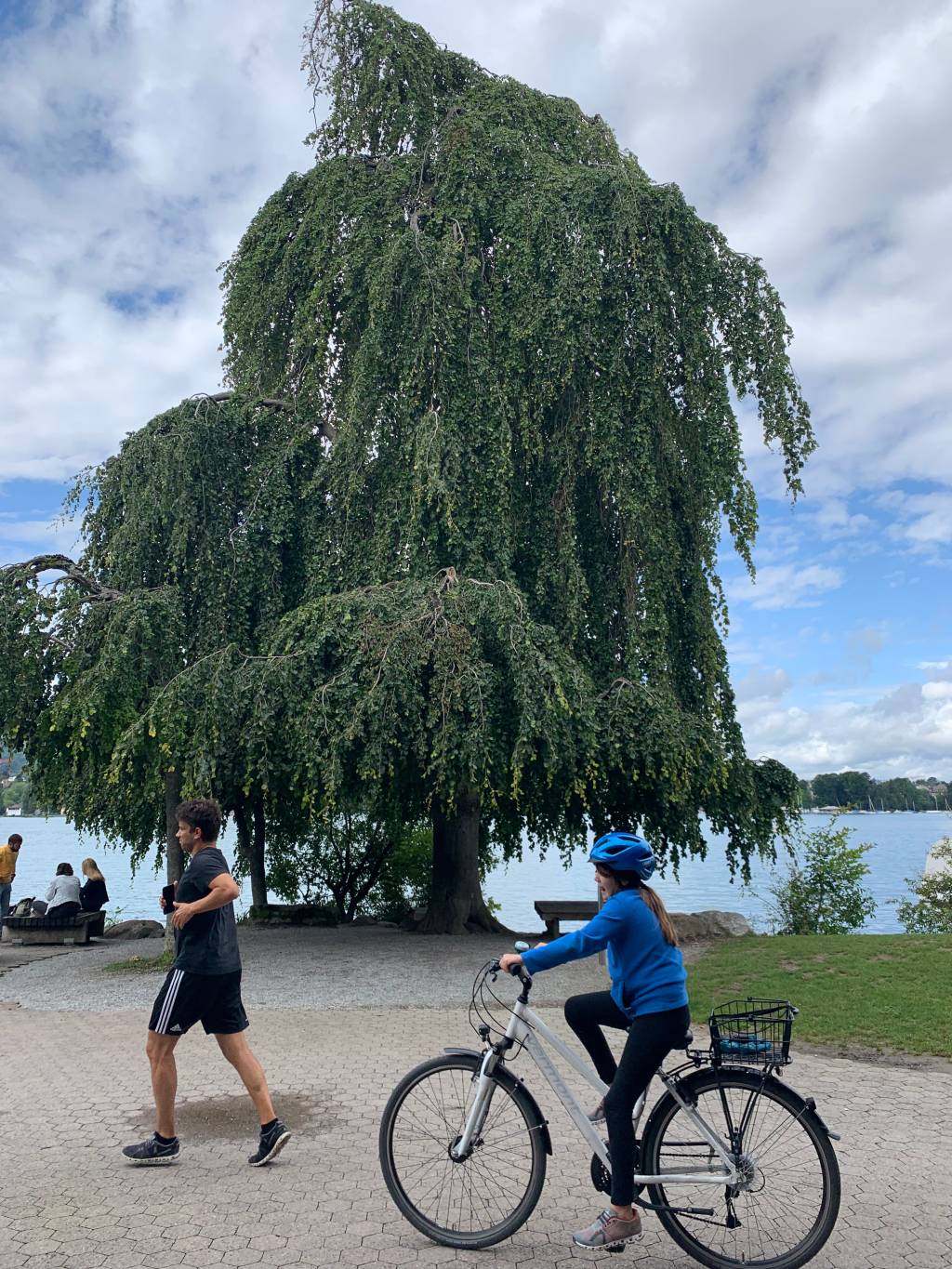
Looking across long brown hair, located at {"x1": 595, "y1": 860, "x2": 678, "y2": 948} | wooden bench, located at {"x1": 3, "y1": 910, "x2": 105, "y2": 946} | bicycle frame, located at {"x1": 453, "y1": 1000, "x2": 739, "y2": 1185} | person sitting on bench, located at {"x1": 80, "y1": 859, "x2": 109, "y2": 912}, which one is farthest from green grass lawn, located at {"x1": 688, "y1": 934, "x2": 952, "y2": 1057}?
person sitting on bench, located at {"x1": 80, "y1": 859, "x2": 109, "y2": 912}

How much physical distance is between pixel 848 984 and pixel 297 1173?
6.83 metres

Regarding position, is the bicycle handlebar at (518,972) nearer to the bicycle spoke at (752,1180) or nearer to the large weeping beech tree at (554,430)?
the bicycle spoke at (752,1180)

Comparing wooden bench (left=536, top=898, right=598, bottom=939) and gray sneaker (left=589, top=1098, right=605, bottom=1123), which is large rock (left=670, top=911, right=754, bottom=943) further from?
gray sneaker (left=589, top=1098, right=605, bottom=1123)

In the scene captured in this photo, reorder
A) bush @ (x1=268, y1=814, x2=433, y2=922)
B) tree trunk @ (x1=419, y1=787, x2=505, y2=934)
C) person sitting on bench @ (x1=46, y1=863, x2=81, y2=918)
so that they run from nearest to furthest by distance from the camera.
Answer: person sitting on bench @ (x1=46, y1=863, x2=81, y2=918) < tree trunk @ (x1=419, y1=787, x2=505, y2=934) < bush @ (x1=268, y1=814, x2=433, y2=922)

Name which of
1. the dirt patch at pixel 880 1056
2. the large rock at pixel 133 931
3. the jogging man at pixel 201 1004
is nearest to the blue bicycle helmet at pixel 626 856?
the jogging man at pixel 201 1004

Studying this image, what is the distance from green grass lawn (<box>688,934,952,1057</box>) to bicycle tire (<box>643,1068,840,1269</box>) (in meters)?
4.36

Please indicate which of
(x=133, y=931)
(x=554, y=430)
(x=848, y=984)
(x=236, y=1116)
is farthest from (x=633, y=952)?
(x=133, y=931)

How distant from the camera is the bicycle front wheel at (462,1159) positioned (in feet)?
13.7

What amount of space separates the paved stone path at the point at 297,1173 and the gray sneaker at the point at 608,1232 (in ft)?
0.55

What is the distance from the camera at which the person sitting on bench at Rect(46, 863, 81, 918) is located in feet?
50.3

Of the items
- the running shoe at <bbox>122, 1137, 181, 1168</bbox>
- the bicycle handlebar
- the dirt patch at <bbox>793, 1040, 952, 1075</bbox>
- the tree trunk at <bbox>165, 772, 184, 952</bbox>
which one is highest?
the tree trunk at <bbox>165, 772, 184, 952</bbox>

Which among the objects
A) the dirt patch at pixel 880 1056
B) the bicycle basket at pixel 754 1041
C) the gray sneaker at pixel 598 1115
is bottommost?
the dirt patch at pixel 880 1056

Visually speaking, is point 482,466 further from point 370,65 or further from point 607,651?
point 370,65

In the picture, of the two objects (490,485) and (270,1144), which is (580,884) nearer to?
(490,485)
